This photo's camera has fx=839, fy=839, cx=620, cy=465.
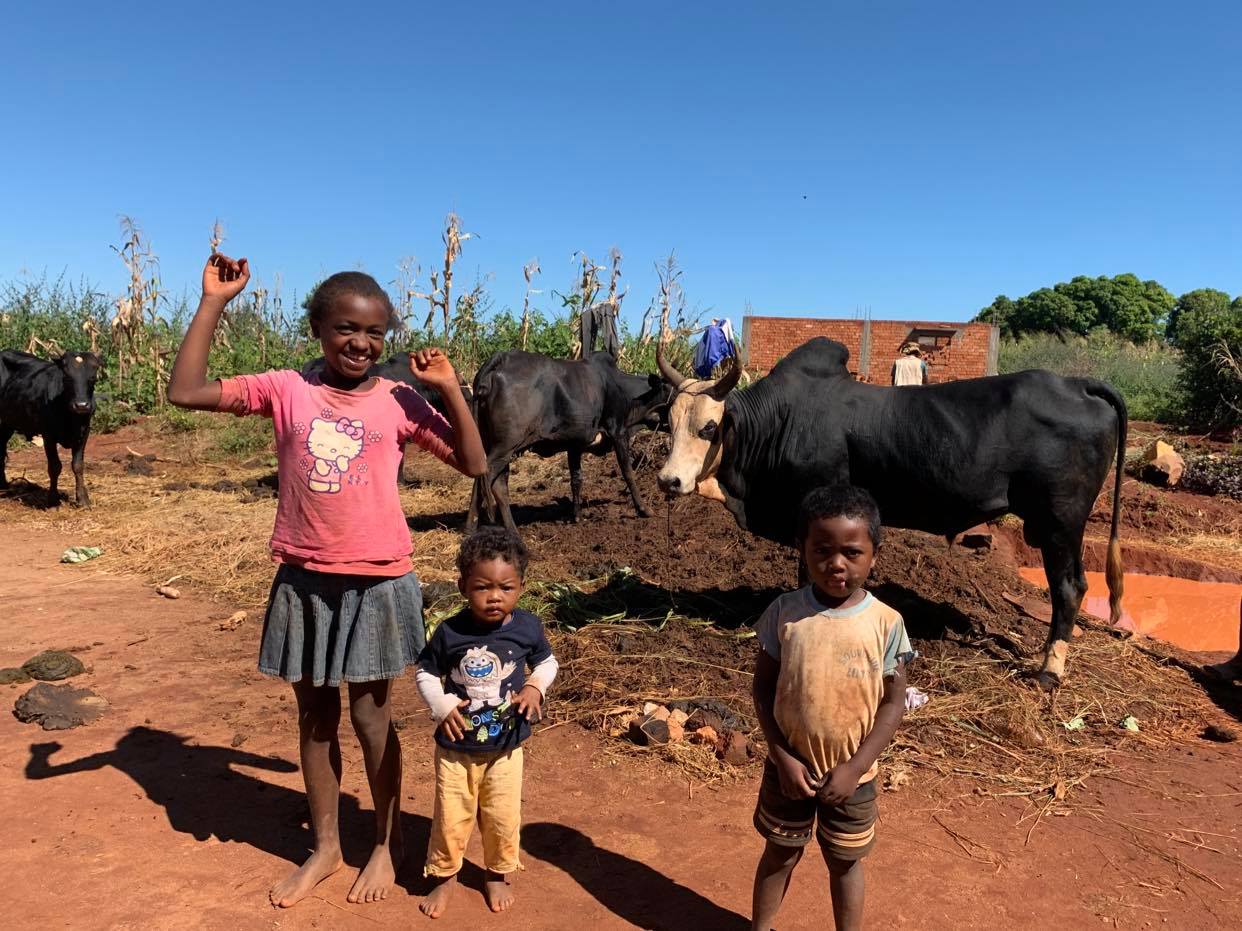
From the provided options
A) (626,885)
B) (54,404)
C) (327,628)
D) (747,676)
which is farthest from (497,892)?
(54,404)

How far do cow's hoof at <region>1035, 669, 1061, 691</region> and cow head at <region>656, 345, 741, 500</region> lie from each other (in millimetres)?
2172

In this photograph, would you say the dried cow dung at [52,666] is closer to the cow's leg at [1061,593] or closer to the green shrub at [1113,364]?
the cow's leg at [1061,593]

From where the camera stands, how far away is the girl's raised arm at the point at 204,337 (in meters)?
2.36

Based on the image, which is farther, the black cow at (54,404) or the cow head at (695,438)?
the black cow at (54,404)

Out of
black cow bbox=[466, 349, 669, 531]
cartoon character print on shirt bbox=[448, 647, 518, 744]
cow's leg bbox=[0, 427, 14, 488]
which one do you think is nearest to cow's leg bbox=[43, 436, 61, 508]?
cow's leg bbox=[0, 427, 14, 488]

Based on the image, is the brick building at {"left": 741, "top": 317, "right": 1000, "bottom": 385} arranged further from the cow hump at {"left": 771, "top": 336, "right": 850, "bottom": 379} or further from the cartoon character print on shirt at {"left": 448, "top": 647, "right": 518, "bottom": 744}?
the cartoon character print on shirt at {"left": 448, "top": 647, "right": 518, "bottom": 744}

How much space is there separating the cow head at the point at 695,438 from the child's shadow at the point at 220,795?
2518 mm

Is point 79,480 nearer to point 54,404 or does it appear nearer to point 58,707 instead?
point 54,404

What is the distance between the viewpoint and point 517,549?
2.61 m

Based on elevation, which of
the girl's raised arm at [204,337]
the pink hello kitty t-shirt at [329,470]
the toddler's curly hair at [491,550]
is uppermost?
the girl's raised arm at [204,337]

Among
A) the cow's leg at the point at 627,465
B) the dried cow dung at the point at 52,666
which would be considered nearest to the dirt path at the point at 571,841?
the dried cow dung at the point at 52,666

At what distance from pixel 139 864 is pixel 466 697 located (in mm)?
1375

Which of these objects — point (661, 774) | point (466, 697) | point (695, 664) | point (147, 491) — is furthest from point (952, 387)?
point (147, 491)

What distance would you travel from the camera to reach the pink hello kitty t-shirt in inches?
100
